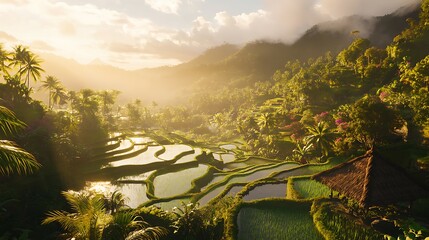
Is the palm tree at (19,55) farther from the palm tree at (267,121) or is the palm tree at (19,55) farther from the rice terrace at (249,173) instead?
the palm tree at (267,121)

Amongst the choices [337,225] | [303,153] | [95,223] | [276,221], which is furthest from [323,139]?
[95,223]

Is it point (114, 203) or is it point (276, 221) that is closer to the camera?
point (276, 221)

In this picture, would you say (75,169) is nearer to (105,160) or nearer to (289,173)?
(105,160)

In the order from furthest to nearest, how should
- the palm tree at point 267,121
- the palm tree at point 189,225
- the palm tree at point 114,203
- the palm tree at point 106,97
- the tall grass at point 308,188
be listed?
1. the palm tree at point 106,97
2. the palm tree at point 267,121
3. the tall grass at point 308,188
4. the palm tree at point 114,203
5. the palm tree at point 189,225

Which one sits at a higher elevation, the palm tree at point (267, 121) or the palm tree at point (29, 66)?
the palm tree at point (29, 66)

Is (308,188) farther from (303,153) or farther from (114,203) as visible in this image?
(114,203)

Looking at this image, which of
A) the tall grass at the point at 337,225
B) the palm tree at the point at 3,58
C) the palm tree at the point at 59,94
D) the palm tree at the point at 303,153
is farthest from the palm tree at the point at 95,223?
the palm tree at the point at 59,94
